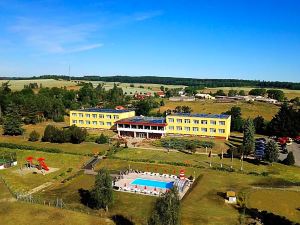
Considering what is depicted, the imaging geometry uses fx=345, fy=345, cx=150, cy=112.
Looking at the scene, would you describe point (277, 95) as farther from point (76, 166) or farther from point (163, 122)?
point (76, 166)

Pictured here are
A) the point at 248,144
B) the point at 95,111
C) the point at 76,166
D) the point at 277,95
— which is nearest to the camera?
the point at 76,166

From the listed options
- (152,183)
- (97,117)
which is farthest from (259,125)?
(152,183)

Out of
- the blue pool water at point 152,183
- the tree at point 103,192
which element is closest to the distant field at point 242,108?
the blue pool water at point 152,183

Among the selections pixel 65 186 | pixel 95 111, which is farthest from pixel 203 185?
pixel 95 111

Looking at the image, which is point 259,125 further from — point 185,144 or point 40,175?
point 40,175

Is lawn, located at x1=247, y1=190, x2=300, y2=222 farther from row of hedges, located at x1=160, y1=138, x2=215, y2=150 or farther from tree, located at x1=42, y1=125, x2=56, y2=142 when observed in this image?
tree, located at x1=42, y1=125, x2=56, y2=142
